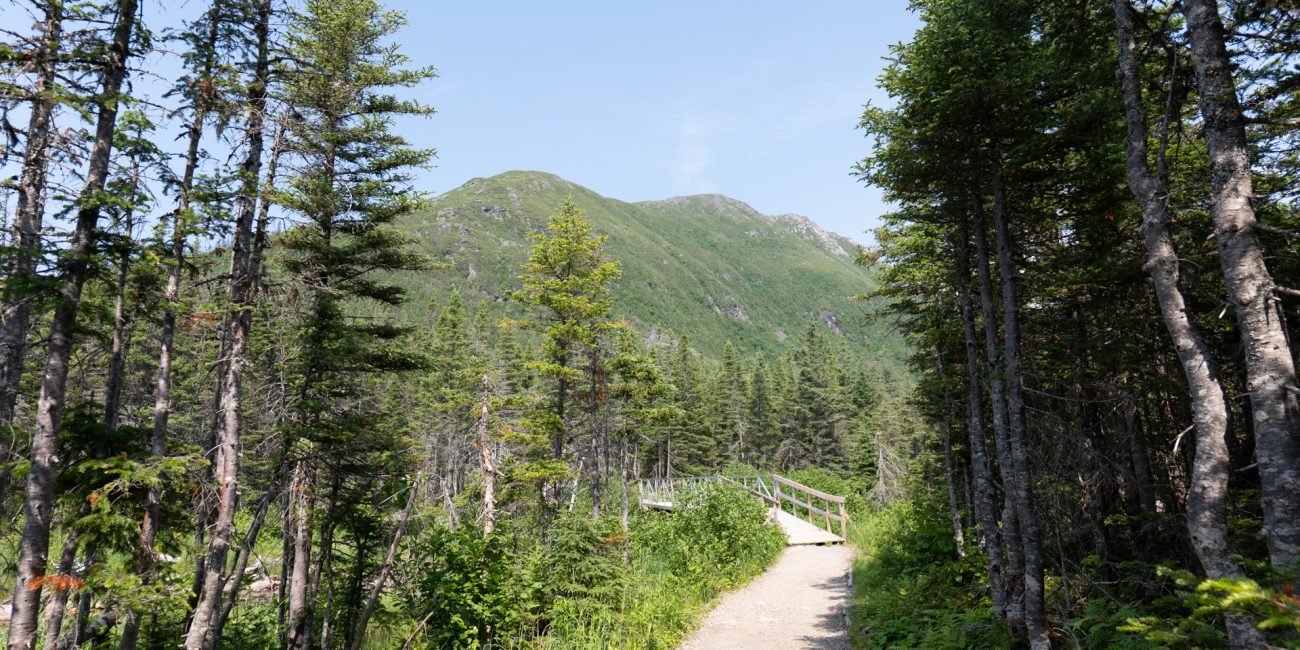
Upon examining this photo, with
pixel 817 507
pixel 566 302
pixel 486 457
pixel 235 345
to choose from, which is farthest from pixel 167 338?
pixel 817 507

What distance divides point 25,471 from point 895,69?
13174 millimetres

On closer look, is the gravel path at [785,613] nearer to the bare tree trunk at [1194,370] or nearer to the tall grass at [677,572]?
the tall grass at [677,572]

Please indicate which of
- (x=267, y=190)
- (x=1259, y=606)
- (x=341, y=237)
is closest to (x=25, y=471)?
(x=267, y=190)

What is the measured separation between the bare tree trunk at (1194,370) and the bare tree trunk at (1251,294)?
24 centimetres

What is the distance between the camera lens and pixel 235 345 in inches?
343

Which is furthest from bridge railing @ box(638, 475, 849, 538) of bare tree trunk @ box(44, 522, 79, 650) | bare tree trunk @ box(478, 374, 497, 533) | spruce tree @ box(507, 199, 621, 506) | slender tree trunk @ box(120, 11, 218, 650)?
bare tree trunk @ box(44, 522, 79, 650)

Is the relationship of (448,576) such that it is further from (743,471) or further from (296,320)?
(743,471)

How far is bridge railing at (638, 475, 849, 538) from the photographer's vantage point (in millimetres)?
21688

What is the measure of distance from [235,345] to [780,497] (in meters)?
20.8

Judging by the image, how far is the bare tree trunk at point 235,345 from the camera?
7883 millimetres

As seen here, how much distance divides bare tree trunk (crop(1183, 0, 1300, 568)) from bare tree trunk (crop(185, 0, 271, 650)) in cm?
1081

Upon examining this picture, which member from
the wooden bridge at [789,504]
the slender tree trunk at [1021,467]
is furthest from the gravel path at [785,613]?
the wooden bridge at [789,504]

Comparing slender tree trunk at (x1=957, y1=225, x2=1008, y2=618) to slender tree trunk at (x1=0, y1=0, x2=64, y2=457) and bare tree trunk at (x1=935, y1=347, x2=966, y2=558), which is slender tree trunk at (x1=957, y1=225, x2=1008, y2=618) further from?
slender tree trunk at (x1=0, y1=0, x2=64, y2=457)

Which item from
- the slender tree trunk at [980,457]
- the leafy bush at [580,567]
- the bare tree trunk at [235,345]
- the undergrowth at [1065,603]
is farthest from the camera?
the leafy bush at [580,567]
